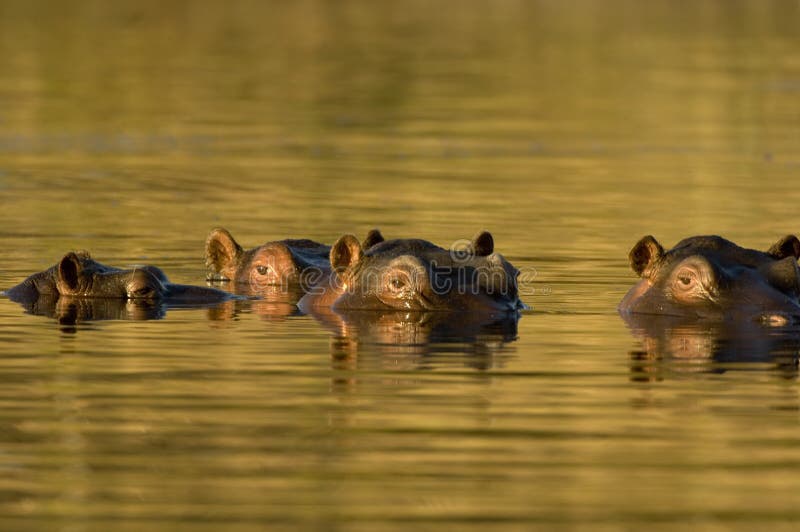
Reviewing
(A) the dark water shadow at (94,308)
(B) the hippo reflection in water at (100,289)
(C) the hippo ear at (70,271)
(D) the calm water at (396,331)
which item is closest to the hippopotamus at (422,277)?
(D) the calm water at (396,331)

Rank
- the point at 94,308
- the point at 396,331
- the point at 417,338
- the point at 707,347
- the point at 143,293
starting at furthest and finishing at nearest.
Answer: the point at 143,293
the point at 94,308
the point at 396,331
the point at 417,338
the point at 707,347

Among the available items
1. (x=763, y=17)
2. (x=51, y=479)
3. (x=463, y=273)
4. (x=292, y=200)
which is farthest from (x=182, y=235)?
(x=763, y=17)

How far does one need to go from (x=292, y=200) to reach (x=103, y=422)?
54.1ft

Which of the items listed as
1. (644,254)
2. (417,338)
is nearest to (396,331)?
(417,338)

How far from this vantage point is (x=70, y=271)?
19.0 meters

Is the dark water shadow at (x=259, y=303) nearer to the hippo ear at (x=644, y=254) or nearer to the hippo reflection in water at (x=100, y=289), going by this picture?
the hippo reflection in water at (x=100, y=289)

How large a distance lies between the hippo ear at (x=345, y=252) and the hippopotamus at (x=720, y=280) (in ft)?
7.22

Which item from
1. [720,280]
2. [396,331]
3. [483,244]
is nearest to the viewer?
[396,331]

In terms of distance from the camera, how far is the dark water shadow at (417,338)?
50.2ft

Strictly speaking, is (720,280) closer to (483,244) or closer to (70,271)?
(483,244)

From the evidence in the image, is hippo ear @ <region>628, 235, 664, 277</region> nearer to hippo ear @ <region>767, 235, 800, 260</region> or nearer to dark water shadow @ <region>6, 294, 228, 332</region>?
hippo ear @ <region>767, 235, 800, 260</region>

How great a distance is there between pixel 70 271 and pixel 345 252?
279 centimetres

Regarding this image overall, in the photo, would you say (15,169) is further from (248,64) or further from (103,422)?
(248,64)

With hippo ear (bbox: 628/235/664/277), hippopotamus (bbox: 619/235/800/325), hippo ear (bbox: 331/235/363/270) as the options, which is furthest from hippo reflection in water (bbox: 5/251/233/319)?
hippopotamus (bbox: 619/235/800/325)
